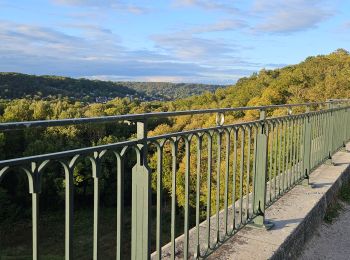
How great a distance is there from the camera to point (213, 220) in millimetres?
3828

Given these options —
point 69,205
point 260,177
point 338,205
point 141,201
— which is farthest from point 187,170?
point 338,205

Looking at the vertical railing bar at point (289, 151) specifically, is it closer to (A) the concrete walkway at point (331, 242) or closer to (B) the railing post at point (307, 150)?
(B) the railing post at point (307, 150)

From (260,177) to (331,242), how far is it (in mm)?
1314

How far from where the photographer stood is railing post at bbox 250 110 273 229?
3.66m

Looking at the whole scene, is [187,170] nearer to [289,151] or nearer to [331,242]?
[331,242]

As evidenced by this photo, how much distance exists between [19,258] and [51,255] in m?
2.27

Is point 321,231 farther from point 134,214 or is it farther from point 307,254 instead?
point 134,214

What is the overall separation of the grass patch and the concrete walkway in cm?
7

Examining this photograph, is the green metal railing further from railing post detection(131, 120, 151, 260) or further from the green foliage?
the green foliage

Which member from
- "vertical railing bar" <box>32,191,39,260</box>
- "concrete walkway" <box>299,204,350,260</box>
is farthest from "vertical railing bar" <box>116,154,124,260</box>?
"concrete walkway" <box>299,204,350,260</box>

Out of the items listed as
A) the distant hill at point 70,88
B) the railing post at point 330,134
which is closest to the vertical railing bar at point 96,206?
the railing post at point 330,134

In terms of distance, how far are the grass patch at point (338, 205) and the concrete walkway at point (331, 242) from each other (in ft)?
0.22

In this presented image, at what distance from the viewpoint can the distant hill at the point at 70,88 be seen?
81750mm

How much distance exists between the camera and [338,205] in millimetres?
5395
